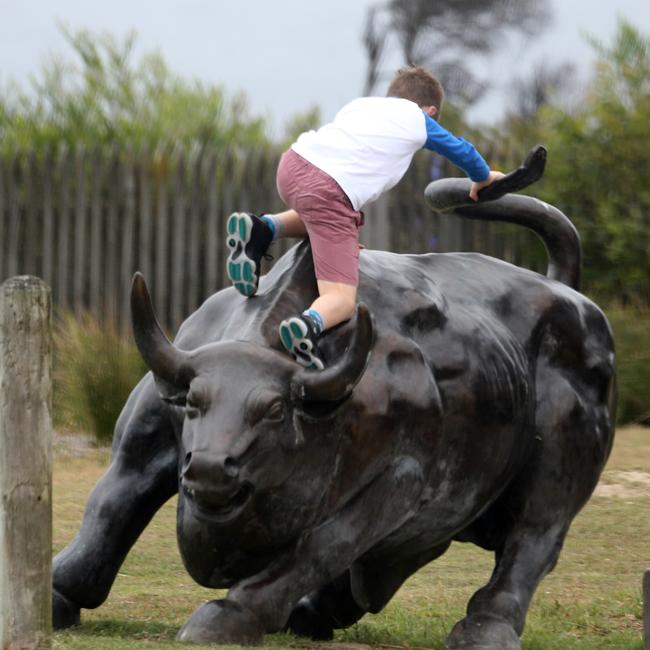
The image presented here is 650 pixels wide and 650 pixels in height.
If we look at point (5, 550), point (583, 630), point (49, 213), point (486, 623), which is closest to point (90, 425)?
point (49, 213)

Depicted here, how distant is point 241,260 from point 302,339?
21.9 inches

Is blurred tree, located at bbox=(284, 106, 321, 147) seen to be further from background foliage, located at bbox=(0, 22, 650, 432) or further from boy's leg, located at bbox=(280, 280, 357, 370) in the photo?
boy's leg, located at bbox=(280, 280, 357, 370)

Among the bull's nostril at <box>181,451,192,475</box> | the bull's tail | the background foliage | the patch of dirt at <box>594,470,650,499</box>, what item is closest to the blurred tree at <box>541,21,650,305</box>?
the background foliage

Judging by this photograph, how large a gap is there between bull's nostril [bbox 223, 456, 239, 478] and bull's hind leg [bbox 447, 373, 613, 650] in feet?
4.60

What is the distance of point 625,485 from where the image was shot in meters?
11.4

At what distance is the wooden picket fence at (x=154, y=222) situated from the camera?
16.1m

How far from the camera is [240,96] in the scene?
21203 mm

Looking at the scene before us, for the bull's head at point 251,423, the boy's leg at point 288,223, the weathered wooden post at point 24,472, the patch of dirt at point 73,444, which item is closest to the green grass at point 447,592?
the weathered wooden post at point 24,472

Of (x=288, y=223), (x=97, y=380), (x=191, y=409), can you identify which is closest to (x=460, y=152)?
(x=288, y=223)

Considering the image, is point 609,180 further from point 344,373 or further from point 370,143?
point 344,373

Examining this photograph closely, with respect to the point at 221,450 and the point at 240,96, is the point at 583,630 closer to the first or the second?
the point at 221,450

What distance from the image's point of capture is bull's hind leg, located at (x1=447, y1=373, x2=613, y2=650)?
616cm

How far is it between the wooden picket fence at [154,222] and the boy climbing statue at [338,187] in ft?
31.8

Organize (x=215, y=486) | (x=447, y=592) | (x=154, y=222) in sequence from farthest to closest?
(x=154, y=222) → (x=447, y=592) → (x=215, y=486)
